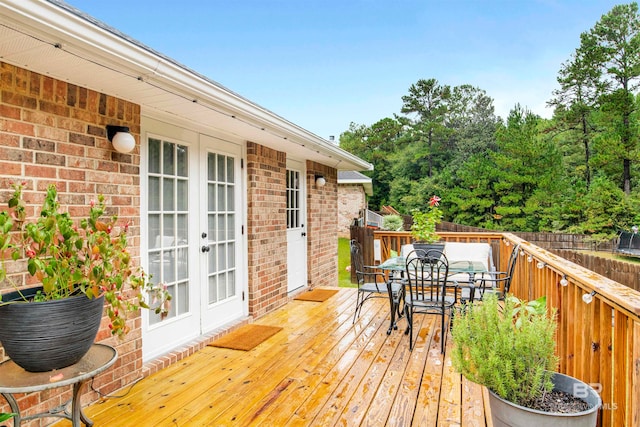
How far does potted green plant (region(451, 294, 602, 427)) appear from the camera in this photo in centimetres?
171

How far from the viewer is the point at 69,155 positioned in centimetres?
261

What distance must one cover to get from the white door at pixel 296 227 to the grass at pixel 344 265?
2330 mm

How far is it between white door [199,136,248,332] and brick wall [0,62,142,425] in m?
0.97

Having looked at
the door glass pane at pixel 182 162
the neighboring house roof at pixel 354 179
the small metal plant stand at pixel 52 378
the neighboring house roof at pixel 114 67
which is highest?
the neighboring house roof at pixel 354 179

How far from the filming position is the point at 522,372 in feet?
Answer: 5.79

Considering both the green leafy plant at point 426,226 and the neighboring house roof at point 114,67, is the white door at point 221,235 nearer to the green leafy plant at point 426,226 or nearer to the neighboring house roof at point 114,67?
the neighboring house roof at point 114,67

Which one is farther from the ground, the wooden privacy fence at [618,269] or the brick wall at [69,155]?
the brick wall at [69,155]

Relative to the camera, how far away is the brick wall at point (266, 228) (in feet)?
15.8

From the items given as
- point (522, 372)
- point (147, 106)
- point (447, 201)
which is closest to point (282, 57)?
point (447, 201)

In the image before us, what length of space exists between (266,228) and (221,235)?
0.85 meters

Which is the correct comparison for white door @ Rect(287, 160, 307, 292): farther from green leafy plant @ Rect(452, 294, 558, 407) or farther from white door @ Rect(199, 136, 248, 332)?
green leafy plant @ Rect(452, 294, 558, 407)

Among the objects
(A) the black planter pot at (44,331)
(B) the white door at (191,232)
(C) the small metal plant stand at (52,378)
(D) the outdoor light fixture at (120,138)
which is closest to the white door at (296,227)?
(B) the white door at (191,232)

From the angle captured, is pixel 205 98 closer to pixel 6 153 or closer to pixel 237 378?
pixel 6 153

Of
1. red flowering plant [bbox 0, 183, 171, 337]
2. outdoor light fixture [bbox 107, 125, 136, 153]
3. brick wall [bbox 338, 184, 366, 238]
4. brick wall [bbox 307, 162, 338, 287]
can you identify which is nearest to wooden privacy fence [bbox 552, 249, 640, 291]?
brick wall [bbox 307, 162, 338, 287]
